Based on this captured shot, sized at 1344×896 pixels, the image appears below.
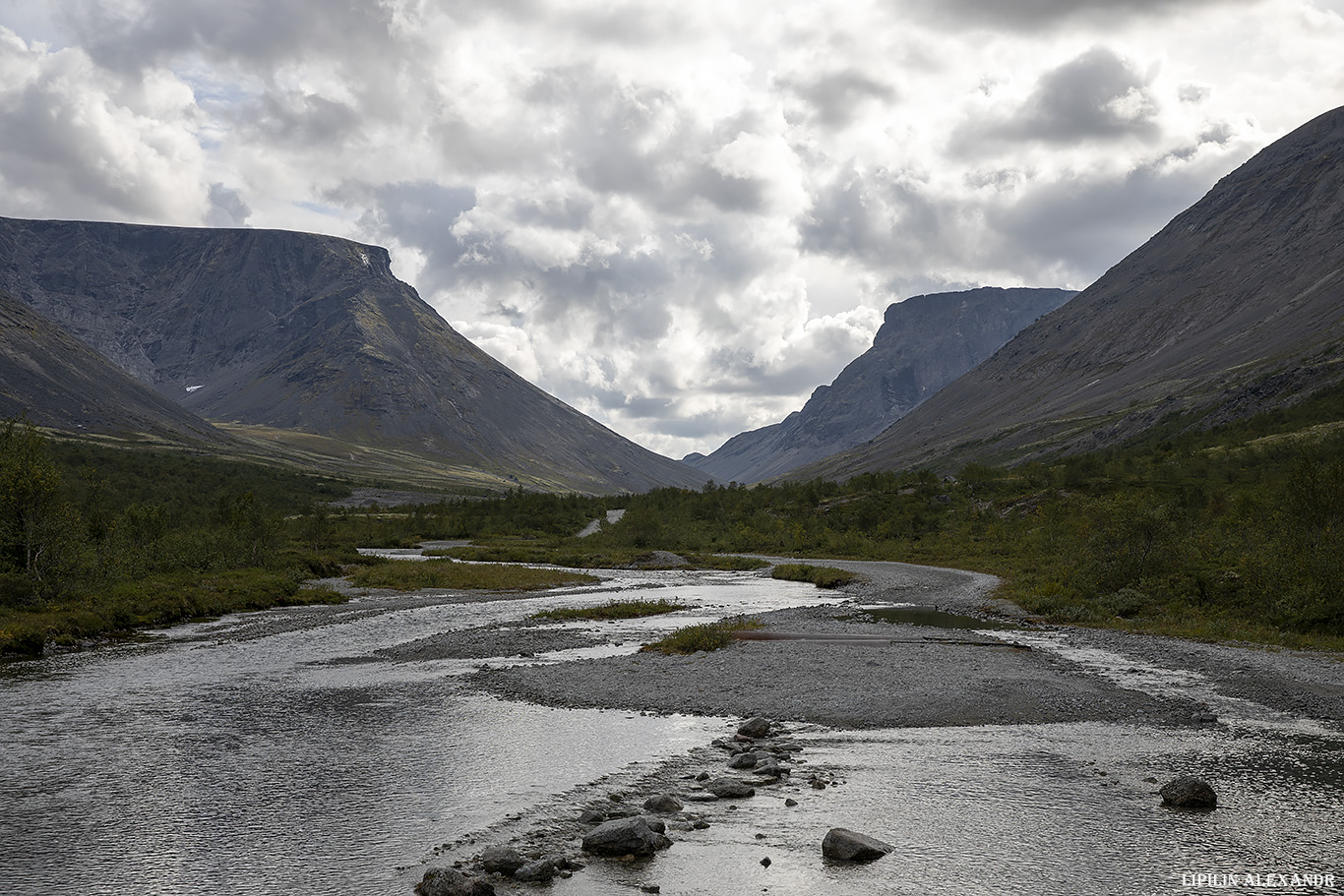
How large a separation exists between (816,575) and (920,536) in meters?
45.6

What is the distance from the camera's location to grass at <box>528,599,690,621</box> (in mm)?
50562

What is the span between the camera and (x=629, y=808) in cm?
1634

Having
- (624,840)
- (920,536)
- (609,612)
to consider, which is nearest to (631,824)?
(624,840)

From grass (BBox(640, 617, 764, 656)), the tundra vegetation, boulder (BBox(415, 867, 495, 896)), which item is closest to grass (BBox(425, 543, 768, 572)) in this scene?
the tundra vegetation

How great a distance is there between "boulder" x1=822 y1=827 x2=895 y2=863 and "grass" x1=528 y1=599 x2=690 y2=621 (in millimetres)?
37213

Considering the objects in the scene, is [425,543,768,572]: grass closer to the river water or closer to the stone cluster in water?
the river water

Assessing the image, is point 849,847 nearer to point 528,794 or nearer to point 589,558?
point 528,794

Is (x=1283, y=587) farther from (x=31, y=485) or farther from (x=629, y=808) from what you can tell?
(x=31, y=485)

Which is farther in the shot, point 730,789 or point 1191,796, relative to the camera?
point 730,789

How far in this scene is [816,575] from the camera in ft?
248

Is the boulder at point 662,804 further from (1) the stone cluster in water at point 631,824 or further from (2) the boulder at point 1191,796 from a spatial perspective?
(2) the boulder at point 1191,796

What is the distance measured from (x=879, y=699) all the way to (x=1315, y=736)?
11450 mm

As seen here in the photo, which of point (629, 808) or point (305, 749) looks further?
point (305, 749)

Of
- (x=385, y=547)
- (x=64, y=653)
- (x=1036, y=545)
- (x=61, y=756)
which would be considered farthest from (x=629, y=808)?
(x=385, y=547)
